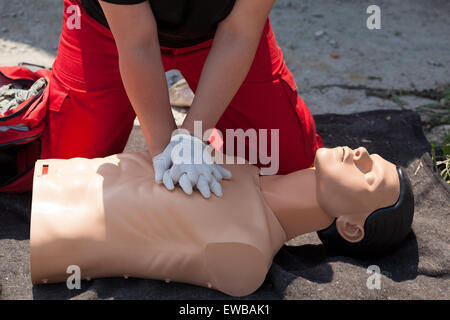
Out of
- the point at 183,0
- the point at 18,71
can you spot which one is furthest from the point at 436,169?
the point at 18,71

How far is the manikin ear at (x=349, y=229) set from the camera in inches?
67.9

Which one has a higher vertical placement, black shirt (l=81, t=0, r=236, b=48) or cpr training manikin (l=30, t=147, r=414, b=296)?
black shirt (l=81, t=0, r=236, b=48)

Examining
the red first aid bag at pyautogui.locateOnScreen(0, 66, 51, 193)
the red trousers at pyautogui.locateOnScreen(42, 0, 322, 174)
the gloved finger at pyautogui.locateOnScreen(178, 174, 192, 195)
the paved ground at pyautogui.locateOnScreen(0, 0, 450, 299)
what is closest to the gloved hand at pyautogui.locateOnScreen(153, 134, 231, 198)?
the gloved finger at pyautogui.locateOnScreen(178, 174, 192, 195)

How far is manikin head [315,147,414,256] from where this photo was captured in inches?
66.3

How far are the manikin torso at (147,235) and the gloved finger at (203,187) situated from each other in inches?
0.8

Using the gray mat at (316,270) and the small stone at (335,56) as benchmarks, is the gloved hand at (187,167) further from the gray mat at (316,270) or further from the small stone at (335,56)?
the small stone at (335,56)

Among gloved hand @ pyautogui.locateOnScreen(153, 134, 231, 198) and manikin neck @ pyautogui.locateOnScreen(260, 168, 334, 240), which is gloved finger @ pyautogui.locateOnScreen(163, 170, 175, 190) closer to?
gloved hand @ pyautogui.locateOnScreen(153, 134, 231, 198)

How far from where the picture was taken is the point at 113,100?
2010mm

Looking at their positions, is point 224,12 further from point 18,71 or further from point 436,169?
point 436,169

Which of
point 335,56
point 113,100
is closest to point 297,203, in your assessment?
point 113,100

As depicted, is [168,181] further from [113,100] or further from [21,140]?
[21,140]

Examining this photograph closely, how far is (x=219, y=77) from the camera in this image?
1.69m

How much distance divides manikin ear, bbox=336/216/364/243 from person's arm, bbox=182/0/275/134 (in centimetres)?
51

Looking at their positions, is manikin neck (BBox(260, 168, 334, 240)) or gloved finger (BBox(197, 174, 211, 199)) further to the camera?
manikin neck (BBox(260, 168, 334, 240))
